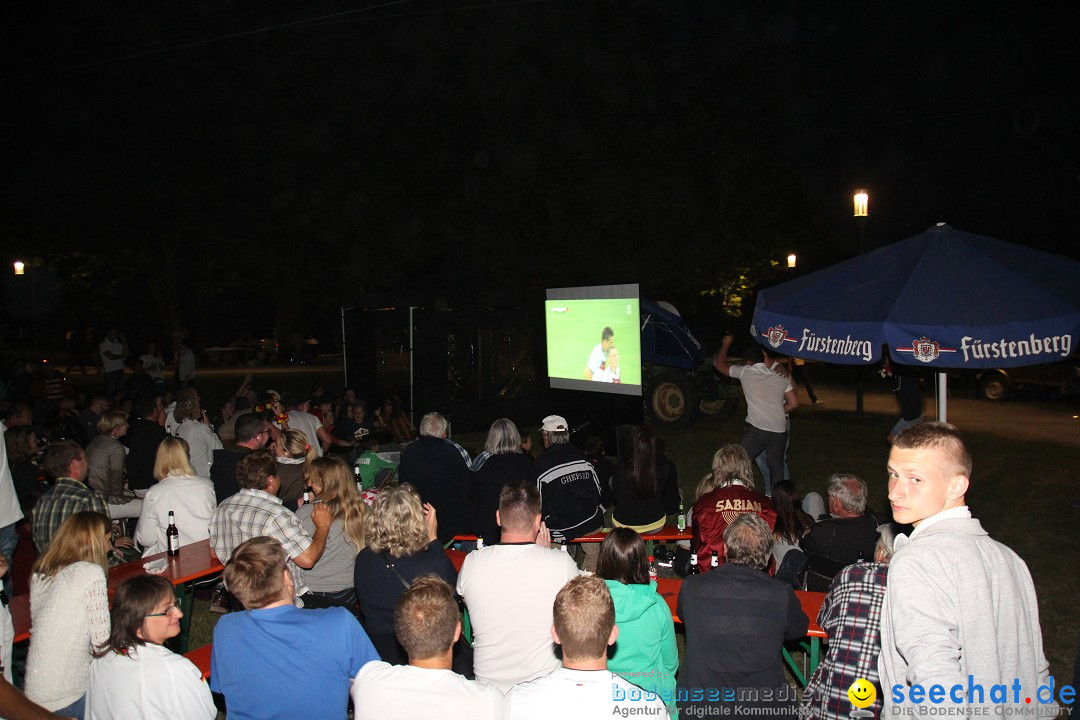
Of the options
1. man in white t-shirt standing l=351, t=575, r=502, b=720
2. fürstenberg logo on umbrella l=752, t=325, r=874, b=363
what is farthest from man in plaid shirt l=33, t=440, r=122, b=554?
fürstenberg logo on umbrella l=752, t=325, r=874, b=363

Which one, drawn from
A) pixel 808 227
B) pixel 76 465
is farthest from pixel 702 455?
pixel 808 227

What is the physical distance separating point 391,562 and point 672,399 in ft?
35.8

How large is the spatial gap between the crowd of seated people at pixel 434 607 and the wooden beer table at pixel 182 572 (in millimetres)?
196

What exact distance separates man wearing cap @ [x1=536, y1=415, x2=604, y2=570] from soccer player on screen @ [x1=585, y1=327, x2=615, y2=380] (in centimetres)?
534

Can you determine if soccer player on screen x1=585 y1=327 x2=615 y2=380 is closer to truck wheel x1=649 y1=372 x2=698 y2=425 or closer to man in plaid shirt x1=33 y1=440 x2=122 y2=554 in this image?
truck wheel x1=649 y1=372 x2=698 y2=425

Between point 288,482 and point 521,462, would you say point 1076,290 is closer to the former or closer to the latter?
point 521,462

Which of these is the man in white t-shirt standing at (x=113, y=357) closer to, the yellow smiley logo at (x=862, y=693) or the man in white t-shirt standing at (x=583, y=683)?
the man in white t-shirt standing at (x=583, y=683)

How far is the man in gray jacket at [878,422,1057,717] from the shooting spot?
199cm

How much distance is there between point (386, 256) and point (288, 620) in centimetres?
1641

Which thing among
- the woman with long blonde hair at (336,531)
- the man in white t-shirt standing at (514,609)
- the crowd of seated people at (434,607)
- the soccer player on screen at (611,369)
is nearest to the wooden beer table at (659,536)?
the crowd of seated people at (434,607)

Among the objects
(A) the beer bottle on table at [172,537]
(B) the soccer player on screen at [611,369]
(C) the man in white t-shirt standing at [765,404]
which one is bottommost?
(A) the beer bottle on table at [172,537]

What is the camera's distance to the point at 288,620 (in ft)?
9.62

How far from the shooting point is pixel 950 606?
2021 mm

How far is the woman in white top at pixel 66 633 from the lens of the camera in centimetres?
341
